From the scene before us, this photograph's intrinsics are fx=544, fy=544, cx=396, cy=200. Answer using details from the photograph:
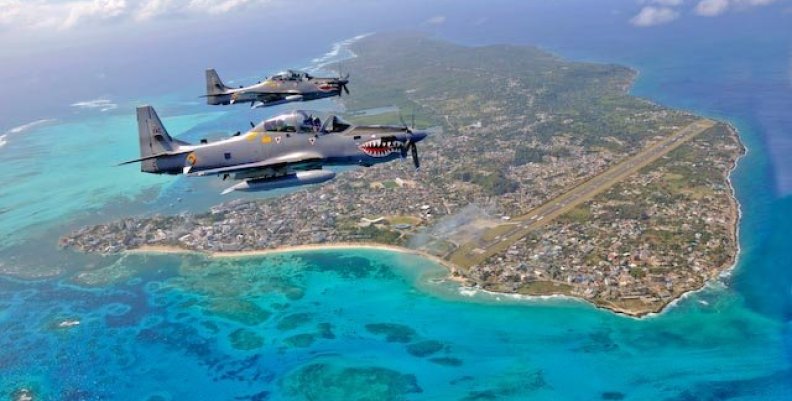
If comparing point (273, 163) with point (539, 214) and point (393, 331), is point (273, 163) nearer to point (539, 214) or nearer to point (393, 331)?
point (393, 331)

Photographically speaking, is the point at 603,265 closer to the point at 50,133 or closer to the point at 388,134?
the point at 388,134

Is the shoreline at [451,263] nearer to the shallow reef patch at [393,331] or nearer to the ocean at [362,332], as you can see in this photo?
the ocean at [362,332]

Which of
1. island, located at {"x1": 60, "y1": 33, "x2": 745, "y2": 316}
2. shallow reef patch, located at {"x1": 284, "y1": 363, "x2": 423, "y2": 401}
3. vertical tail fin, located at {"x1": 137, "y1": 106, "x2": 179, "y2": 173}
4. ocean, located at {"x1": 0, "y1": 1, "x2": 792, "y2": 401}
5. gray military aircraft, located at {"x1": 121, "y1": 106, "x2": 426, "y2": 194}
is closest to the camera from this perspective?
gray military aircraft, located at {"x1": 121, "y1": 106, "x2": 426, "y2": 194}

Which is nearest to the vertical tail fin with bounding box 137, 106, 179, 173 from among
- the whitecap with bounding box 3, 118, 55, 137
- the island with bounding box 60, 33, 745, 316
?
the island with bounding box 60, 33, 745, 316

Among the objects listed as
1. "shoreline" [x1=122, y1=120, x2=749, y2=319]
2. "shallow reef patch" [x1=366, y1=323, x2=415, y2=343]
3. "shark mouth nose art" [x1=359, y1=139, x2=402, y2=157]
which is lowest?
"shallow reef patch" [x1=366, y1=323, x2=415, y2=343]

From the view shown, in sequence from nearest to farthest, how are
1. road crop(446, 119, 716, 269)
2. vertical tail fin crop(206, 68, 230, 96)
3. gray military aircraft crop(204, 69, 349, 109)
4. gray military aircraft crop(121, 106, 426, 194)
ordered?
gray military aircraft crop(121, 106, 426, 194) < gray military aircraft crop(204, 69, 349, 109) < vertical tail fin crop(206, 68, 230, 96) < road crop(446, 119, 716, 269)

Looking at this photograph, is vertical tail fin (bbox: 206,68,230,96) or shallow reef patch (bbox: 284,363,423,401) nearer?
vertical tail fin (bbox: 206,68,230,96)

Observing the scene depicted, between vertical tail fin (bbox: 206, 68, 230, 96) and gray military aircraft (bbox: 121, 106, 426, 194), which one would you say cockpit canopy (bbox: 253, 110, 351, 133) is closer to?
gray military aircraft (bbox: 121, 106, 426, 194)

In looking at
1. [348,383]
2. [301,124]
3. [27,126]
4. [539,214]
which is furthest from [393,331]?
[27,126]
